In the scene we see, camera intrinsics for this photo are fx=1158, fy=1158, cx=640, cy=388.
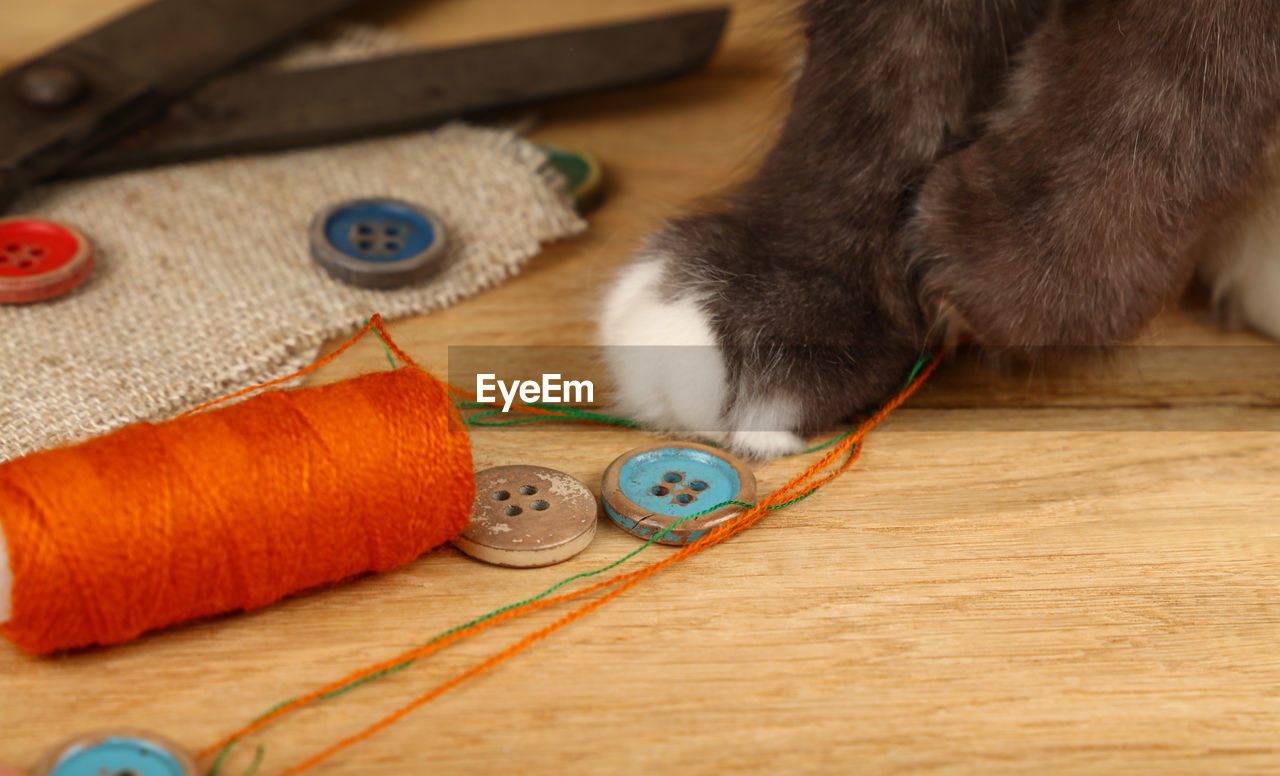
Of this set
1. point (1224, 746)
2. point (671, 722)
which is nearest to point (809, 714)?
point (671, 722)

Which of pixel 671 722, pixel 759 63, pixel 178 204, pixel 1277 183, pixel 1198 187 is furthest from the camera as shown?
pixel 759 63

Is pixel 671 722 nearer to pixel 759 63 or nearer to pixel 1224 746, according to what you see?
pixel 1224 746

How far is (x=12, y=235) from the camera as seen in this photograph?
841mm

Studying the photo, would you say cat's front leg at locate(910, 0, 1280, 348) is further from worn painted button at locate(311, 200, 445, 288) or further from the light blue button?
worn painted button at locate(311, 200, 445, 288)

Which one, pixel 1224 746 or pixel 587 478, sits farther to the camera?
pixel 587 478

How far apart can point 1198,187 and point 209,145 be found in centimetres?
74

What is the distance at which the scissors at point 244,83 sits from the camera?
2.98 ft

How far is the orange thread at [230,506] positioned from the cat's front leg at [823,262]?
15 centimetres

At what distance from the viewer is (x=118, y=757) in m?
0.50

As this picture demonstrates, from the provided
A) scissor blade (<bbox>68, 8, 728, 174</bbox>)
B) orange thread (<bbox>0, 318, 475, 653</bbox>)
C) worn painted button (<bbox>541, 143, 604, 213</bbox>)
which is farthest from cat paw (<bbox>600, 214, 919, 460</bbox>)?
scissor blade (<bbox>68, 8, 728, 174</bbox>)

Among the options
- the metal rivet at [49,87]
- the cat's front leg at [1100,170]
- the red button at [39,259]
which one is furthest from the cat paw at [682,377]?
the metal rivet at [49,87]

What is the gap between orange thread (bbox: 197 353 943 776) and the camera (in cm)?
53

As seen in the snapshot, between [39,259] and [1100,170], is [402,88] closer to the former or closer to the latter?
[39,259]

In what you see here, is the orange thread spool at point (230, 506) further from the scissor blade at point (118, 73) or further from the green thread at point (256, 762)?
the scissor blade at point (118, 73)
